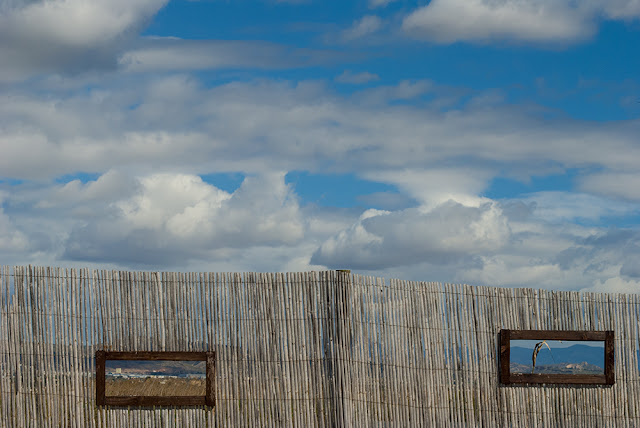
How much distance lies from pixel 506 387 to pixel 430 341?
986mm

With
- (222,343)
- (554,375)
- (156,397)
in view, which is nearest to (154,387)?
(156,397)

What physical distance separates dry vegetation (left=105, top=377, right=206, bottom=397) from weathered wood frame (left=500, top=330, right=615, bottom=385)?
3.08 metres

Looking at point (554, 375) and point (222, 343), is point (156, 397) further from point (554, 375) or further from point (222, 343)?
point (554, 375)

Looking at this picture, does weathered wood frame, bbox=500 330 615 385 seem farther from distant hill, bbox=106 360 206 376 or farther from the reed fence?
distant hill, bbox=106 360 206 376

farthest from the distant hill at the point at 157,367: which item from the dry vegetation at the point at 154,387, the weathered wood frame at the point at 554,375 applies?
the weathered wood frame at the point at 554,375

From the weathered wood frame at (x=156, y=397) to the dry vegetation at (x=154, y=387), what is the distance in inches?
3.1

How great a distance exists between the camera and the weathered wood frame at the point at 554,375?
26.5ft

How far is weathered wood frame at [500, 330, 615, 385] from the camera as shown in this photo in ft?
26.5

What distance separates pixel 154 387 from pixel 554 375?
4157 mm

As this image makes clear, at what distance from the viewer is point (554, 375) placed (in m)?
8.31

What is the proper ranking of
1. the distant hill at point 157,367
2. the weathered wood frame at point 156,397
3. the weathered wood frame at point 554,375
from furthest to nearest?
the weathered wood frame at point 554,375
the distant hill at point 157,367
the weathered wood frame at point 156,397

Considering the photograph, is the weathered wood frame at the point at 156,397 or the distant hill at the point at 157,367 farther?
the distant hill at the point at 157,367

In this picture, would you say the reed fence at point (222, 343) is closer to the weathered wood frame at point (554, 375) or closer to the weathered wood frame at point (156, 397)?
the weathered wood frame at point (156, 397)

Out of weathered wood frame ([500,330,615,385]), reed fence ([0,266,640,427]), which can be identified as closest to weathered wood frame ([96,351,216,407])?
reed fence ([0,266,640,427])
